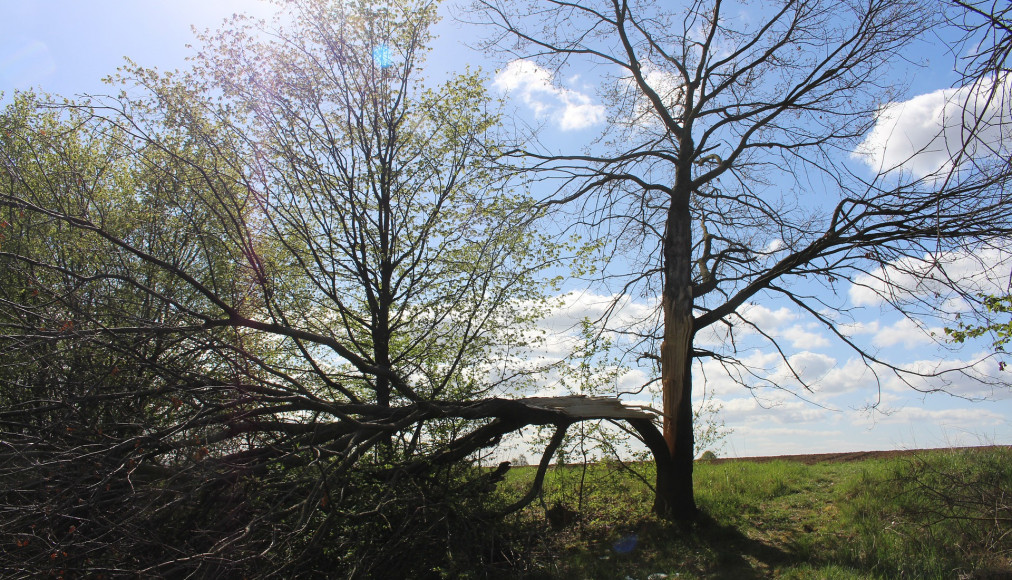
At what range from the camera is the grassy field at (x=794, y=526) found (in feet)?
20.9

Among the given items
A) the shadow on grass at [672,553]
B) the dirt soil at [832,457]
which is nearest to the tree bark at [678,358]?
the shadow on grass at [672,553]

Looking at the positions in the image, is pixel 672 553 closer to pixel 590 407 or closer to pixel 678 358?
pixel 590 407

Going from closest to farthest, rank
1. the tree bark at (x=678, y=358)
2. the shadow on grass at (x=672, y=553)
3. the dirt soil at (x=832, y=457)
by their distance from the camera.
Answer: the shadow on grass at (x=672, y=553) < the tree bark at (x=678, y=358) < the dirt soil at (x=832, y=457)

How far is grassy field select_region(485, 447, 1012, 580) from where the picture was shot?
20.9 ft

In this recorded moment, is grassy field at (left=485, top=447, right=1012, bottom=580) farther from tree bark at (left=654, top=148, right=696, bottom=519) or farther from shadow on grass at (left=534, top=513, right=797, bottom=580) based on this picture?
tree bark at (left=654, top=148, right=696, bottom=519)

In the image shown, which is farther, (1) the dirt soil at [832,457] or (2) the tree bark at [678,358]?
(1) the dirt soil at [832,457]

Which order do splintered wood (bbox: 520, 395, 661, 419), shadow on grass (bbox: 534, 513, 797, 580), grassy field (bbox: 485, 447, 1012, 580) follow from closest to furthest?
grassy field (bbox: 485, 447, 1012, 580) → shadow on grass (bbox: 534, 513, 797, 580) → splintered wood (bbox: 520, 395, 661, 419)

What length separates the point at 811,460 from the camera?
12.7 meters

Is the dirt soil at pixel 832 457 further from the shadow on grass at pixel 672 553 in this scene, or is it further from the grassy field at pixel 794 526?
the shadow on grass at pixel 672 553

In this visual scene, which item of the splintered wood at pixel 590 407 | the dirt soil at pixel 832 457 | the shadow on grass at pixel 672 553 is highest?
the splintered wood at pixel 590 407

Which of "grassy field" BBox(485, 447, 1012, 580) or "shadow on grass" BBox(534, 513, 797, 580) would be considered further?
"shadow on grass" BBox(534, 513, 797, 580)

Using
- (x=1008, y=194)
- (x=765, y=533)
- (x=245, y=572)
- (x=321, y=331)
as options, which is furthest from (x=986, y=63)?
(x=321, y=331)

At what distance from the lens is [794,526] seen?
8.09 meters

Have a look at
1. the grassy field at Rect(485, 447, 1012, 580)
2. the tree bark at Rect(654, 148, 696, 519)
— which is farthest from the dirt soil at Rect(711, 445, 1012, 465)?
the tree bark at Rect(654, 148, 696, 519)
